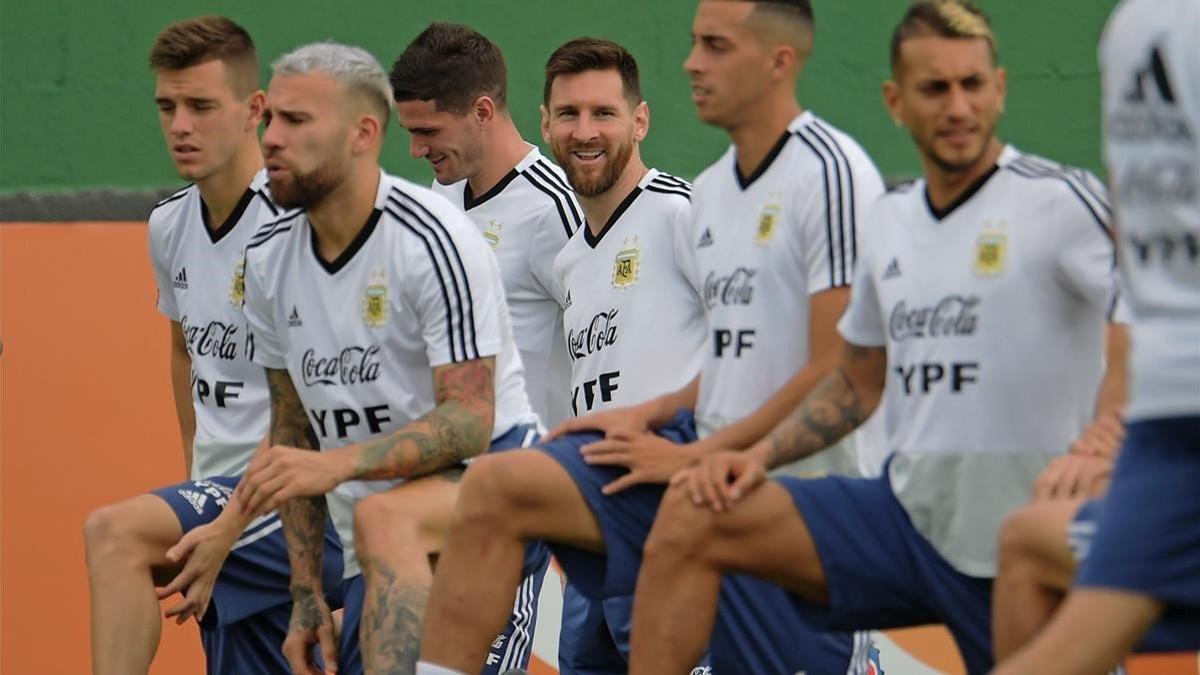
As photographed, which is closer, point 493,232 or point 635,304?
point 635,304

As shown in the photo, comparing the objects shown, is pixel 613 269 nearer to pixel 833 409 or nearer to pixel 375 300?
pixel 375 300

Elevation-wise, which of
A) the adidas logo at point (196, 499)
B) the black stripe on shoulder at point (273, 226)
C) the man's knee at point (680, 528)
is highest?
the black stripe on shoulder at point (273, 226)

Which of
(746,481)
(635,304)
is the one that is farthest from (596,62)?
(746,481)

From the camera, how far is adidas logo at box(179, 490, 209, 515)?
5.68m

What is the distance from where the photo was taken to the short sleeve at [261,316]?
5.42 m

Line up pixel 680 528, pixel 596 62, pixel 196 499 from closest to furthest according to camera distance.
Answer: pixel 680 528 < pixel 196 499 < pixel 596 62

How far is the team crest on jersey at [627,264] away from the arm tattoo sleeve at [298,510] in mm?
941

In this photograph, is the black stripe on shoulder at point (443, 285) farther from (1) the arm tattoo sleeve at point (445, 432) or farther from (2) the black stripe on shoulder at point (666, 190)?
(2) the black stripe on shoulder at point (666, 190)

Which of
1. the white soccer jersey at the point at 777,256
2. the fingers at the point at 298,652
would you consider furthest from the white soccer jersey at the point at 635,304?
the fingers at the point at 298,652

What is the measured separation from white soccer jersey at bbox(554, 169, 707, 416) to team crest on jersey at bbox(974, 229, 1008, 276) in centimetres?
119

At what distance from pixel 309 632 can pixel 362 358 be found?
72 cm

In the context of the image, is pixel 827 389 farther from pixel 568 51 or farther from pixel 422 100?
pixel 422 100

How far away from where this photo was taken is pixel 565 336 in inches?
242

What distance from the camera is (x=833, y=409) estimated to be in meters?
4.54
